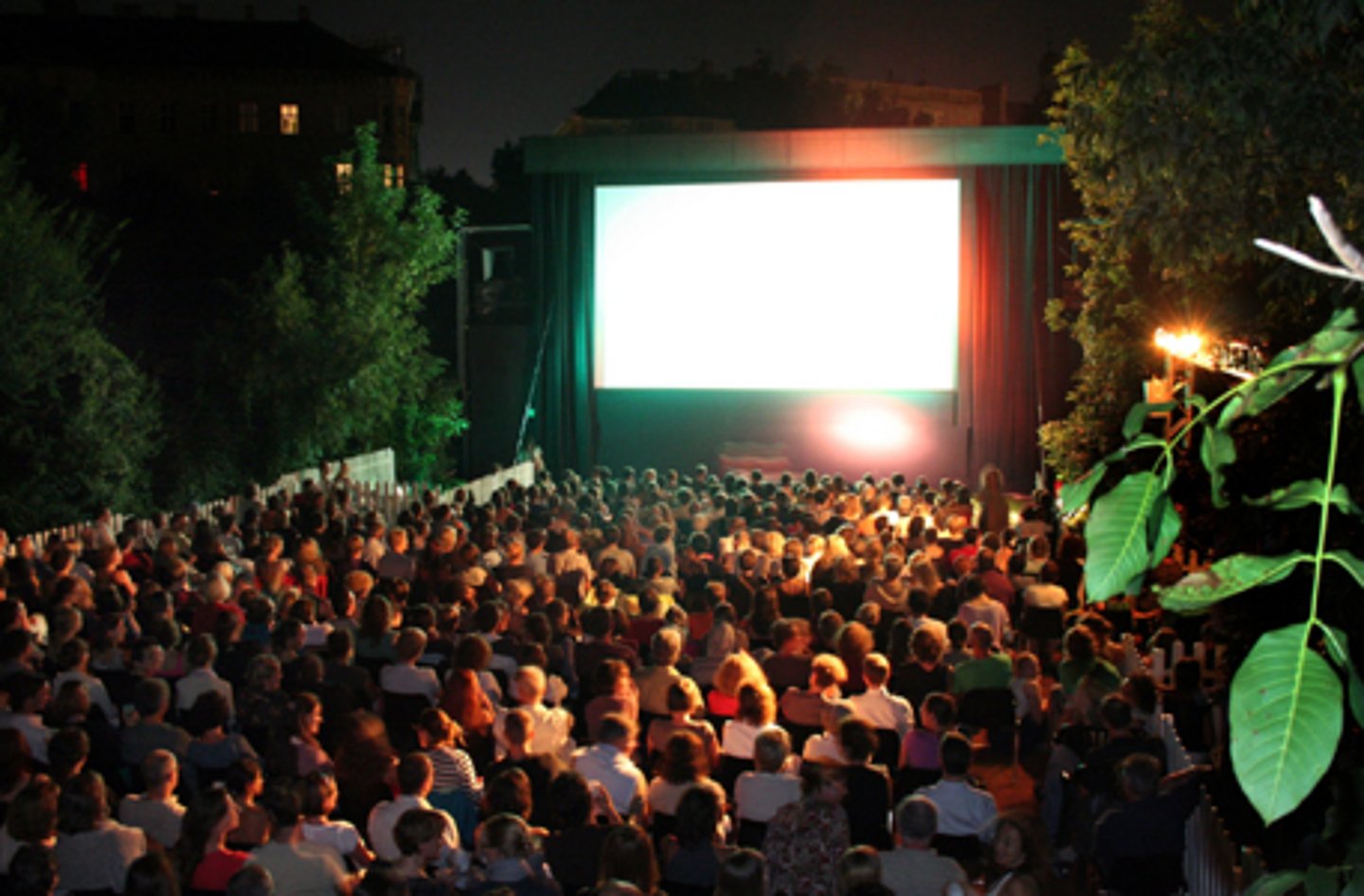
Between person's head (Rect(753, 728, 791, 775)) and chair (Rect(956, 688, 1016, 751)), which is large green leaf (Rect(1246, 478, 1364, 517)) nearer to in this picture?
person's head (Rect(753, 728, 791, 775))

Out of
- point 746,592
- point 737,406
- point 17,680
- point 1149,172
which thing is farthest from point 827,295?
point 17,680

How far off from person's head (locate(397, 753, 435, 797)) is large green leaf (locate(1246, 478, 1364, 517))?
399 cm

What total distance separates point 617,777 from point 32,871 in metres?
2.14

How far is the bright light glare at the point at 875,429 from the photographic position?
21.2 m

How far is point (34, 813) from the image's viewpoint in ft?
15.2

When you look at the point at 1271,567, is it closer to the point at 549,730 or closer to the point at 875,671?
the point at 549,730

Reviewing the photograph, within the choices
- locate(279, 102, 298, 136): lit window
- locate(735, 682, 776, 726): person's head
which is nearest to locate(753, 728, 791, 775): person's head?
locate(735, 682, 776, 726): person's head

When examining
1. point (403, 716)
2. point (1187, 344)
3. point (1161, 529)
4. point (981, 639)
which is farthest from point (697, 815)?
point (1187, 344)

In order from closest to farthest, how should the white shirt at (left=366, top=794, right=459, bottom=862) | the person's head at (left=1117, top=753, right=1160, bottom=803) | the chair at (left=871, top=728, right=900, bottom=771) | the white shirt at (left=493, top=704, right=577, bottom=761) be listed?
the white shirt at (left=366, top=794, right=459, bottom=862) → the person's head at (left=1117, top=753, right=1160, bottom=803) → the white shirt at (left=493, top=704, right=577, bottom=761) → the chair at (left=871, top=728, right=900, bottom=771)

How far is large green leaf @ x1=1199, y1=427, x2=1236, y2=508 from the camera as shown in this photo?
1.43 m

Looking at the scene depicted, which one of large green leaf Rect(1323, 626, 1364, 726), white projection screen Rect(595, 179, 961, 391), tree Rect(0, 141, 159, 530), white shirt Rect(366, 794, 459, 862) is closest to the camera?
large green leaf Rect(1323, 626, 1364, 726)

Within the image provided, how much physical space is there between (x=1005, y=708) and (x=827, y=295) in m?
13.0

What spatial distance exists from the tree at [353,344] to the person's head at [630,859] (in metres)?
16.9

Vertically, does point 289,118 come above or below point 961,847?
above
